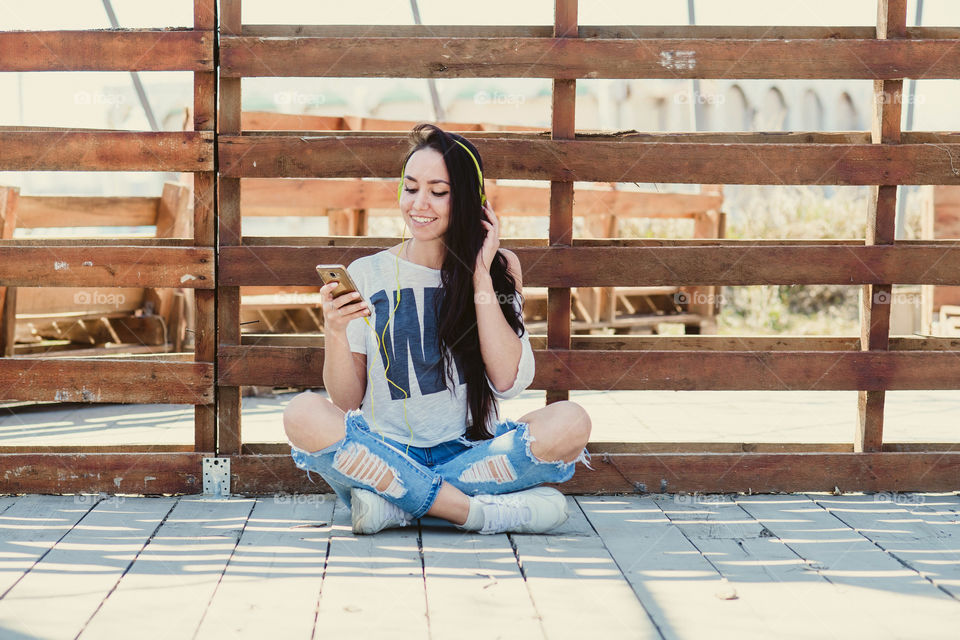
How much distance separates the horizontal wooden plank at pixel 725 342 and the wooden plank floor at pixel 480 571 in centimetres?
49

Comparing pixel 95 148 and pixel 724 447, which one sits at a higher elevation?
pixel 95 148

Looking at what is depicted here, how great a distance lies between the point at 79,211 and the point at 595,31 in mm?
3222

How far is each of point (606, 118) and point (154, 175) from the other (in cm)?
406

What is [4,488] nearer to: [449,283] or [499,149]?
[449,283]

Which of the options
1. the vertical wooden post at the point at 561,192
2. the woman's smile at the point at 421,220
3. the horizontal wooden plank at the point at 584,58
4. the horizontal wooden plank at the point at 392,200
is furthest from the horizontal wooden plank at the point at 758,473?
the horizontal wooden plank at the point at 392,200

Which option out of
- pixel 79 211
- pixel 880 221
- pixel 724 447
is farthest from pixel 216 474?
pixel 79 211

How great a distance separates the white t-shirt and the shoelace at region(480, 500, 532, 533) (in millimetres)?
240

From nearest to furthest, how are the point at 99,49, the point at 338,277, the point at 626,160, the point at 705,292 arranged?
the point at 338,277 → the point at 99,49 → the point at 626,160 → the point at 705,292

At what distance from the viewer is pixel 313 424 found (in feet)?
8.37

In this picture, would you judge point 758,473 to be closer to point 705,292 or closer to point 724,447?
point 724,447

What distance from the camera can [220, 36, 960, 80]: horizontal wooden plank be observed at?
296 cm

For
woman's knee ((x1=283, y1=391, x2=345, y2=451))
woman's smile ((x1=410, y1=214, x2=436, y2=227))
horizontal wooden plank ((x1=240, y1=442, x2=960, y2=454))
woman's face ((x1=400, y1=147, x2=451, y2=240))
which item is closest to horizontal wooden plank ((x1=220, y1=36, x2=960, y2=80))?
woman's face ((x1=400, y1=147, x2=451, y2=240))

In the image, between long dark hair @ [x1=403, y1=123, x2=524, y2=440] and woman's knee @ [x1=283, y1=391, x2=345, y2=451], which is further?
long dark hair @ [x1=403, y1=123, x2=524, y2=440]

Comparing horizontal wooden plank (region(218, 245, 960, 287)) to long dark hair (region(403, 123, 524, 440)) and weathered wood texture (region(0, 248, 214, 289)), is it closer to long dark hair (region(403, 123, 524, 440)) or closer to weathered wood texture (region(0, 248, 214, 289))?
weathered wood texture (region(0, 248, 214, 289))
